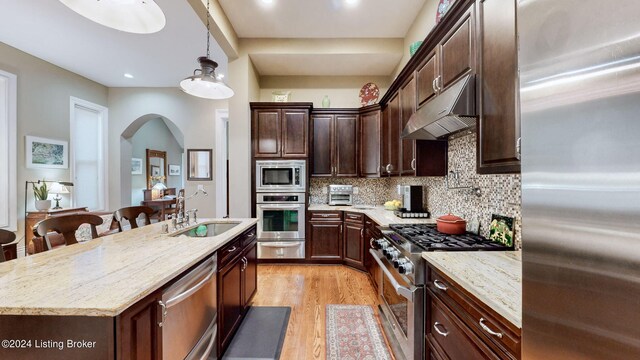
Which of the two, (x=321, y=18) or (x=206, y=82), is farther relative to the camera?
(x=321, y=18)

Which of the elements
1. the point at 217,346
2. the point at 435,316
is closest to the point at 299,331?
the point at 217,346

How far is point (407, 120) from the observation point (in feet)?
8.88

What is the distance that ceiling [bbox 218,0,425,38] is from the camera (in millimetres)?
2879

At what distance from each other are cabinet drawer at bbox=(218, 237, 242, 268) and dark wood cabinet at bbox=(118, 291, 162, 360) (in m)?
0.67

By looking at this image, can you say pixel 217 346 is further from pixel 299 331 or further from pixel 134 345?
pixel 134 345

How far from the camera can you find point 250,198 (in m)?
3.63

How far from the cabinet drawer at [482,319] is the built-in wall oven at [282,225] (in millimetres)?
2631

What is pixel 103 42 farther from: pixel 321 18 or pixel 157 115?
pixel 321 18

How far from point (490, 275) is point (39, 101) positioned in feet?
21.3

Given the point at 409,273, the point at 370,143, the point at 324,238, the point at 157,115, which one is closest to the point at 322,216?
the point at 324,238

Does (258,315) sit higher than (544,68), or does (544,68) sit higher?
(544,68)

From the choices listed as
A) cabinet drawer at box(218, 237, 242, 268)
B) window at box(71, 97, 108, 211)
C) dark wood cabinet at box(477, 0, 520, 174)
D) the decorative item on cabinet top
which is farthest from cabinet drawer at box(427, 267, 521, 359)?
window at box(71, 97, 108, 211)

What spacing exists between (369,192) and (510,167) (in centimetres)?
305

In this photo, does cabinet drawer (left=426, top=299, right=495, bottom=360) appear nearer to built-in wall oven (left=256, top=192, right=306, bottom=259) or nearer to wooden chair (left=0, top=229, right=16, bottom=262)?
wooden chair (left=0, top=229, right=16, bottom=262)
